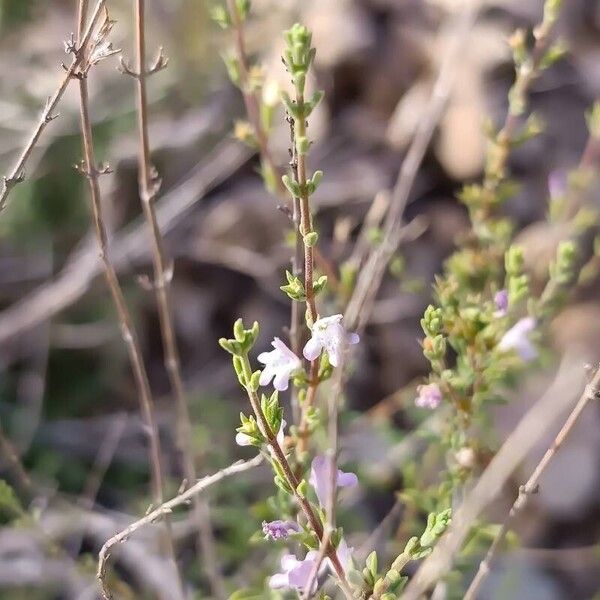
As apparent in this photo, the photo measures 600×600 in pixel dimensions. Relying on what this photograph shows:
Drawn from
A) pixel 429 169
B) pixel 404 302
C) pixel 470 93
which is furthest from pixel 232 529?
pixel 470 93

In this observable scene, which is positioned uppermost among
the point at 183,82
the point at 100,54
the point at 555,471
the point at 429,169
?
the point at 183,82

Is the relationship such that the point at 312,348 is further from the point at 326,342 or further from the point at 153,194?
the point at 153,194

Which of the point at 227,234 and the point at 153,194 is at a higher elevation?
the point at 227,234

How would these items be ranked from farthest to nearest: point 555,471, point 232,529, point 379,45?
point 379,45
point 555,471
point 232,529

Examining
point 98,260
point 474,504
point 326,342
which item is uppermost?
point 98,260

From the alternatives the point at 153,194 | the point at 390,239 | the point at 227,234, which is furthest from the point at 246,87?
the point at 227,234

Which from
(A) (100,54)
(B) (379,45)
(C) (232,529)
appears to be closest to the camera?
(A) (100,54)

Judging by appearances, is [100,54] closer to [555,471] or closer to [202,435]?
[202,435]

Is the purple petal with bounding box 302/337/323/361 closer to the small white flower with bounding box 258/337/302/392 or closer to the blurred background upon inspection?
the small white flower with bounding box 258/337/302/392

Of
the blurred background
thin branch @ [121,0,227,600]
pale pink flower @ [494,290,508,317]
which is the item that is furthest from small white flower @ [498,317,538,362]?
the blurred background
